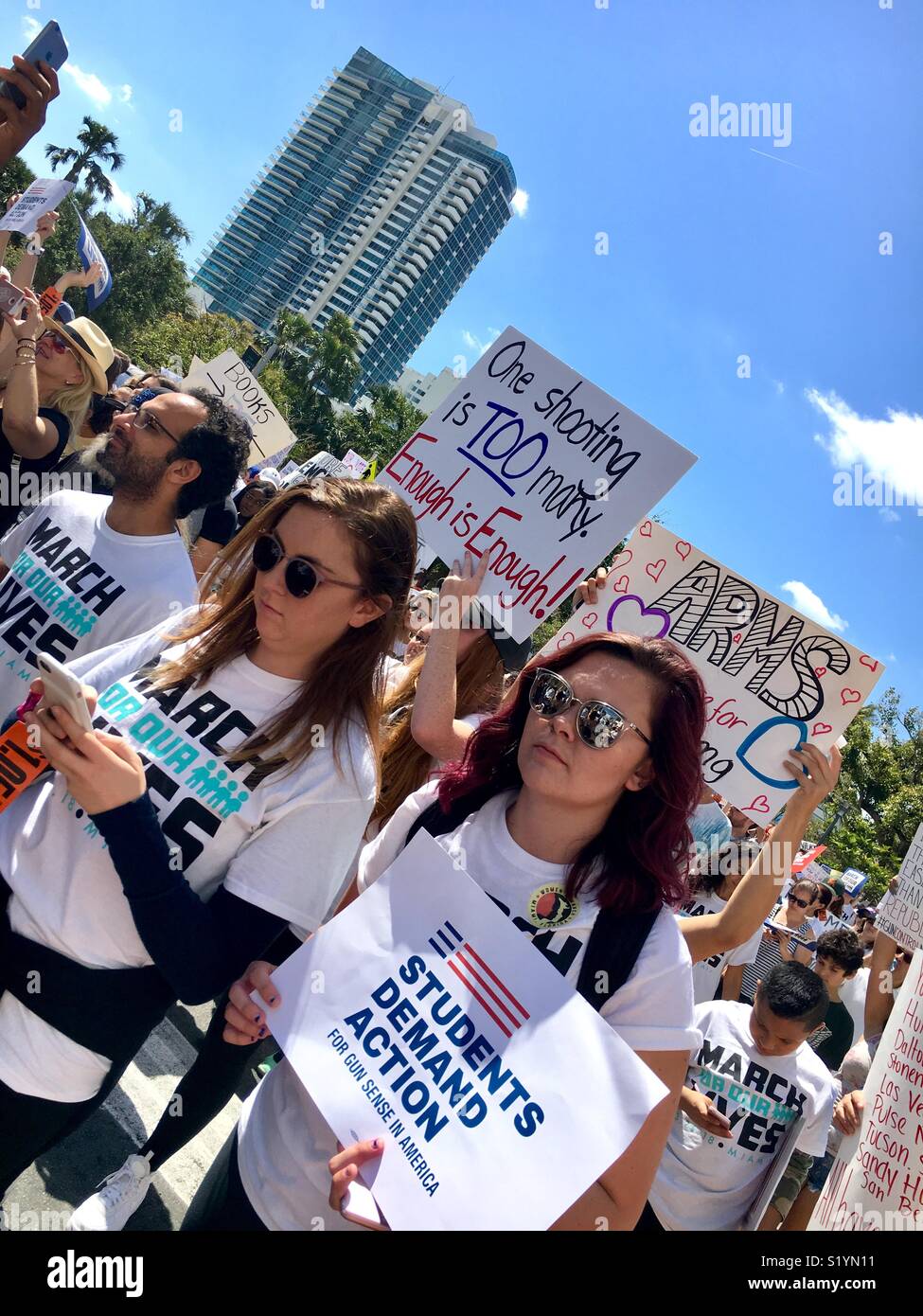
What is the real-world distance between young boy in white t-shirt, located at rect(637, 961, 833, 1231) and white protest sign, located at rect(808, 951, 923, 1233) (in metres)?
0.43

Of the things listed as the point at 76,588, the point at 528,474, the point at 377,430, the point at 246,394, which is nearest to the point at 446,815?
the point at 76,588

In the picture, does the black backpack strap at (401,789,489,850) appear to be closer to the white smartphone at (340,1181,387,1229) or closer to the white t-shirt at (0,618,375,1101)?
the white t-shirt at (0,618,375,1101)

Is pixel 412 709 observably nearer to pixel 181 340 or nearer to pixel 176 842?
pixel 176 842

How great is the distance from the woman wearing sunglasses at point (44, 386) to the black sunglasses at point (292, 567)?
1.99m

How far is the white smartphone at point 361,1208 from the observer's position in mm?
1429

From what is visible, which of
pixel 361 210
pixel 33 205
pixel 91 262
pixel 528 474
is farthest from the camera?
pixel 361 210

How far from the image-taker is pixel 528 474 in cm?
335

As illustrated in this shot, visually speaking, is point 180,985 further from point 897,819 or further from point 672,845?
point 897,819

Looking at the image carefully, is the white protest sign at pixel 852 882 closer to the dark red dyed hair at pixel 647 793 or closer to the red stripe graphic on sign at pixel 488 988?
the dark red dyed hair at pixel 647 793

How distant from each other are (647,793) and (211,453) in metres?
2.10

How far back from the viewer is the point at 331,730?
193 centimetres
